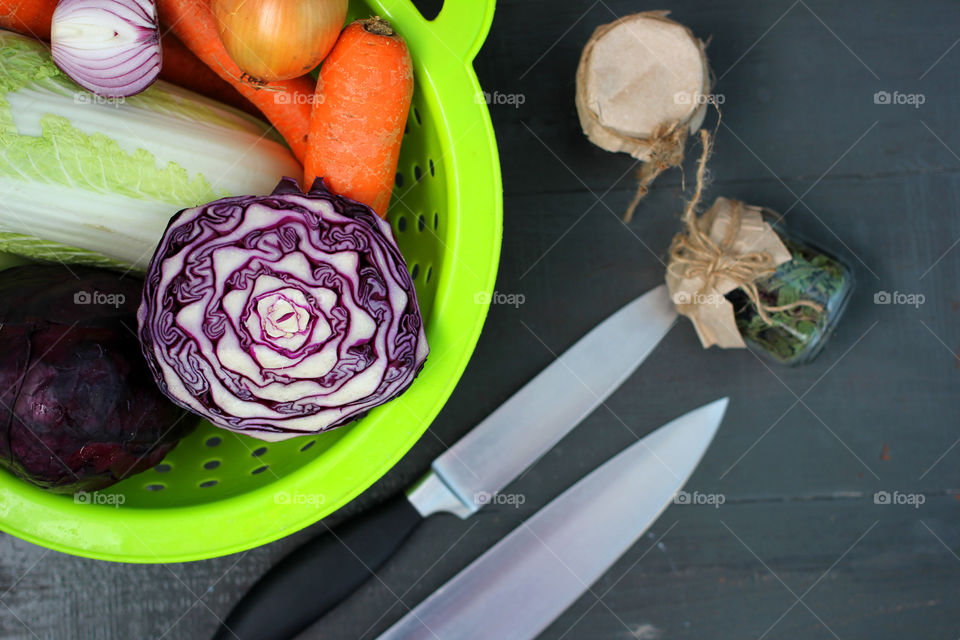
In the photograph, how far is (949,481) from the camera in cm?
105

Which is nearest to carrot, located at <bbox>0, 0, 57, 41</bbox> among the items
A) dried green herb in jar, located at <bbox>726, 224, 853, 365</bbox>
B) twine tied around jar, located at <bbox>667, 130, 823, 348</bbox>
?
twine tied around jar, located at <bbox>667, 130, 823, 348</bbox>

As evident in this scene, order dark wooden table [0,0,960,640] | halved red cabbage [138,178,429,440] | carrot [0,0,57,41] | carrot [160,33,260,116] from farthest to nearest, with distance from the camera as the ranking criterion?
dark wooden table [0,0,960,640] < carrot [160,33,260,116] < carrot [0,0,57,41] < halved red cabbage [138,178,429,440]

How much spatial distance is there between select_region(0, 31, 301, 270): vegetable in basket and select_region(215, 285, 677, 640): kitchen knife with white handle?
0.46 m

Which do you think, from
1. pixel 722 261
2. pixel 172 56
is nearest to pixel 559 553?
pixel 722 261

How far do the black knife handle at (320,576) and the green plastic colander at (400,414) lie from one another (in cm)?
27

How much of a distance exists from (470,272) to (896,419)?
0.77 meters

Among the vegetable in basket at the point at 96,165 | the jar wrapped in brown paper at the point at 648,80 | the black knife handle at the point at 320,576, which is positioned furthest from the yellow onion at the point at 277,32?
the black knife handle at the point at 320,576

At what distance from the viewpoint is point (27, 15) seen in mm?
815

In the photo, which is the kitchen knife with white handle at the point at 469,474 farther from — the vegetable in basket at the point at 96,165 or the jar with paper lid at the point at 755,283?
the vegetable in basket at the point at 96,165

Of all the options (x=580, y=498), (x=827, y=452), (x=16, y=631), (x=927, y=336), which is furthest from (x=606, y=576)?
(x=16, y=631)

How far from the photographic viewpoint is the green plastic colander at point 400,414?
27.2 inches

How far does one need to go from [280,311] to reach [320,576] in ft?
1.55

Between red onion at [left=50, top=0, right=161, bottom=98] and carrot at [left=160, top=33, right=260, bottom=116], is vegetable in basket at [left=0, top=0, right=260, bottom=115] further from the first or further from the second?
red onion at [left=50, top=0, right=161, bottom=98]

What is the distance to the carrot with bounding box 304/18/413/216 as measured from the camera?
2.32 feet
